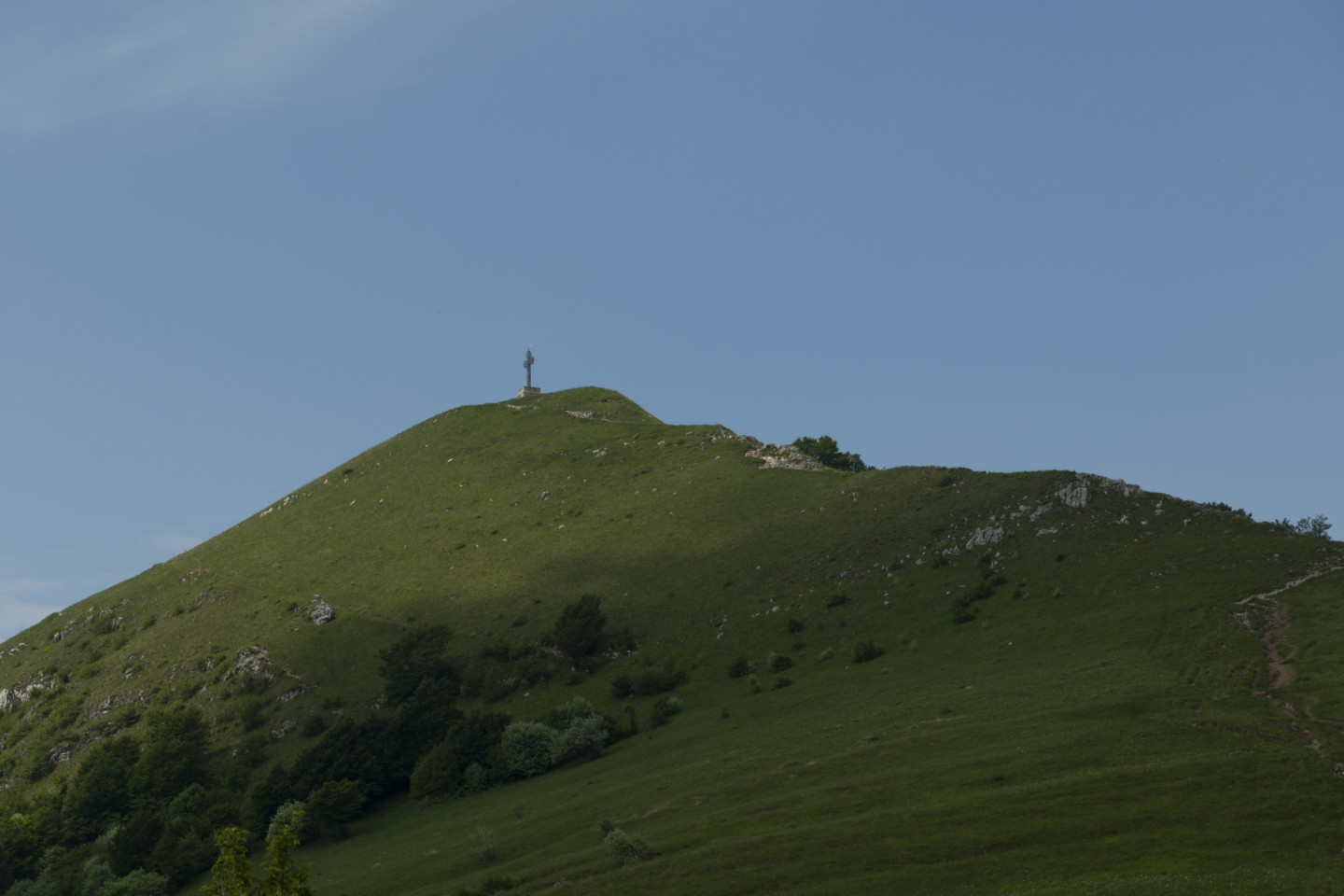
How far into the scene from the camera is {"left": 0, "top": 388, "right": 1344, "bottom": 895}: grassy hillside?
147 ft

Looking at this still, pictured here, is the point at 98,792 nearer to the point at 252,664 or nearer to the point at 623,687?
the point at 252,664

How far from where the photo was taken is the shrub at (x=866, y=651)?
273ft

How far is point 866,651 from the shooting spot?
8319 centimetres

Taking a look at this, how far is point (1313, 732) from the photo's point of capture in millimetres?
49625

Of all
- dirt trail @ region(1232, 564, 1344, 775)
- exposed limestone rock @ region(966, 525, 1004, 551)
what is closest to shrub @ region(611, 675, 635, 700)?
exposed limestone rock @ region(966, 525, 1004, 551)

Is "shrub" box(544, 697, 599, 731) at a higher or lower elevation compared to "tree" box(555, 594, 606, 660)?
lower

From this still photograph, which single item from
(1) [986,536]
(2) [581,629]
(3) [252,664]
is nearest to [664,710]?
(2) [581,629]

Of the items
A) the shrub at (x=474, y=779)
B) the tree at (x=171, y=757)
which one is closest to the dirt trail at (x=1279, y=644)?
the shrub at (x=474, y=779)

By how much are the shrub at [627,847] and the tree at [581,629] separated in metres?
48.0

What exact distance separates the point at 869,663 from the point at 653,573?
114ft

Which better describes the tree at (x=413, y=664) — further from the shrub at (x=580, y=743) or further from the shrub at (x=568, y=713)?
the shrub at (x=580, y=743)

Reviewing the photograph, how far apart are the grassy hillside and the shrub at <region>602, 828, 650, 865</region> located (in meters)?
0.96

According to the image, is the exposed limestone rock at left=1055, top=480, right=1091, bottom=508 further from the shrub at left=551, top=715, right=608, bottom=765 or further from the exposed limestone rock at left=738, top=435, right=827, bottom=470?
the shrub at left=551, top=715, right=608, bottom=765

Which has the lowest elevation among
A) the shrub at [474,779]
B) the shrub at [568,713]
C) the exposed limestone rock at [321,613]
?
the shrub at [474,779]
